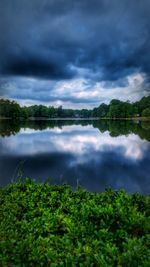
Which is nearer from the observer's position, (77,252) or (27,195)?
(77,252)

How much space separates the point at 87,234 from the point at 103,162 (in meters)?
13.1

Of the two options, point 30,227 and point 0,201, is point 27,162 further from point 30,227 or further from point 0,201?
point 30,227

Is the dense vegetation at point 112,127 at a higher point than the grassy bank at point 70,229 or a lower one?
lower

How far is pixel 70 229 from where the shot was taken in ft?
11.4

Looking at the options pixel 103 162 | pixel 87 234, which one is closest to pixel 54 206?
pixel 87 234

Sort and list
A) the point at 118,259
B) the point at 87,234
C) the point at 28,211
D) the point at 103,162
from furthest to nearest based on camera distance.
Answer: the point at 103,162 → the point at 28,211 → the point at 87,234 → the point at 118,259

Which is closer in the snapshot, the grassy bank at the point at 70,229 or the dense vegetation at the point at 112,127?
the grassy bank at the point at 70,229

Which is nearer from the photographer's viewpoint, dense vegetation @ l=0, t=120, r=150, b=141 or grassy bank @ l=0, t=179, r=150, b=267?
grassy bank @ l=0, t=179, r=150, b=267

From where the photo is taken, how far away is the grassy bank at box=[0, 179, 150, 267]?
2.86m

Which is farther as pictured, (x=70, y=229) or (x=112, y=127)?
(x=112, y=127)

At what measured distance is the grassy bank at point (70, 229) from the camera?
286cm

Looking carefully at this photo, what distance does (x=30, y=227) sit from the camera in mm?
3707

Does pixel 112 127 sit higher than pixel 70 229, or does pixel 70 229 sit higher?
pixel 70 229

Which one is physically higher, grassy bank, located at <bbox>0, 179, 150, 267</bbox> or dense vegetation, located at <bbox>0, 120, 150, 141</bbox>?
grassy bank, located at <bbox>0, 179, 150, 267</bbox>
